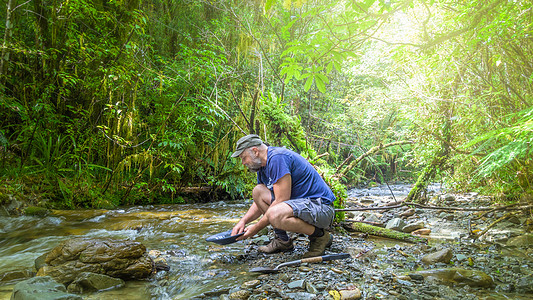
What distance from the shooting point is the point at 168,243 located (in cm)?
415

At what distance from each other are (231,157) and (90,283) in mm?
1813

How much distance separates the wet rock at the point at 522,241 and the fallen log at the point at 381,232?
101 cm

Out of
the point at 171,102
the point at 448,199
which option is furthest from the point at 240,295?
the point at 448,199

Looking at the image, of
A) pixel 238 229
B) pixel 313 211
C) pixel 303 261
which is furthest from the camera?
pixel 238 229

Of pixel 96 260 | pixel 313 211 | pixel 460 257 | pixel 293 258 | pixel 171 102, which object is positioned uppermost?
pixel 171 102

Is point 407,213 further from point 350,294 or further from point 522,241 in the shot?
point 350,294

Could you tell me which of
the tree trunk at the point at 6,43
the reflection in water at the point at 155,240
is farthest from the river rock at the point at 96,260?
Result: the tree trunk at the point at 6,43

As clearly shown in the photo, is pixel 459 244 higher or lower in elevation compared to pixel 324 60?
lower

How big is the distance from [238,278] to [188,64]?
6.70m

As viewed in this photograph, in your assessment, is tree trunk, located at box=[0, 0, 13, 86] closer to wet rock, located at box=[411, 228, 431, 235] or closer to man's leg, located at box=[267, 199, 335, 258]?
man's leg, located at box=[267, 199, 335, 258]

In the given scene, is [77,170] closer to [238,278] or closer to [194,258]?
[194,258]

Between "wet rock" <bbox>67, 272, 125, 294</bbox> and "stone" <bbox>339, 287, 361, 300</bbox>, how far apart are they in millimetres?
2078

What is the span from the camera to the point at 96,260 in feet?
8.86

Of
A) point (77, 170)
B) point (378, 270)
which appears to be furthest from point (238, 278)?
point (77, 170)
